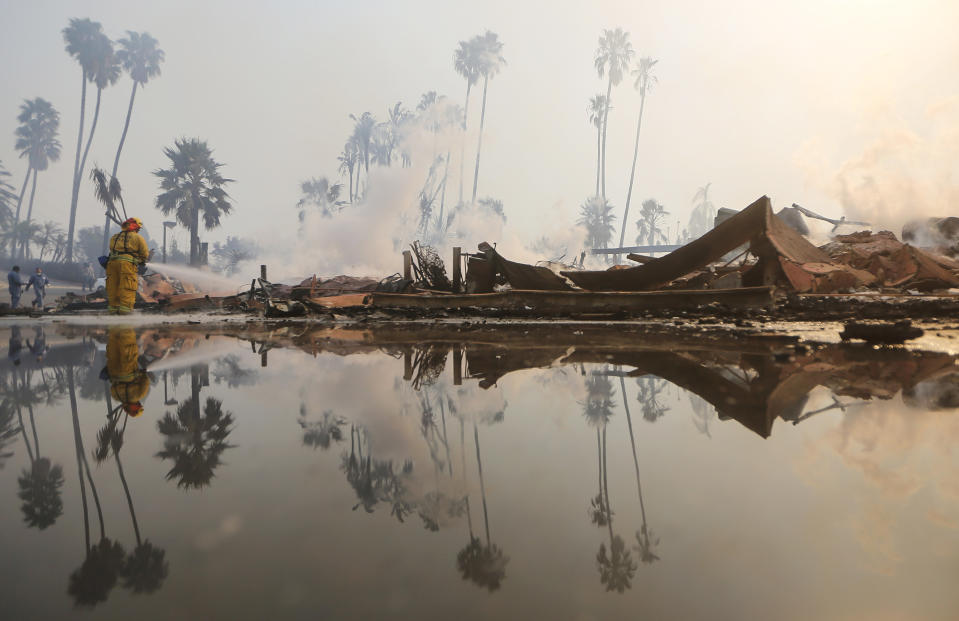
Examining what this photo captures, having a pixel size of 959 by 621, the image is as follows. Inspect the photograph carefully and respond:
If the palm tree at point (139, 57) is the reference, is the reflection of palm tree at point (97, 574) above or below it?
below

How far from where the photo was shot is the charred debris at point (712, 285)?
7680 mm

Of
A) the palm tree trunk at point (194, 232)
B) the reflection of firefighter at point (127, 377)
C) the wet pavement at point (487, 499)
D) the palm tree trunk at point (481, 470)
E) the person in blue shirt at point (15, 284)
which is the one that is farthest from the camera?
the palm tree trunk at point (194, 232)

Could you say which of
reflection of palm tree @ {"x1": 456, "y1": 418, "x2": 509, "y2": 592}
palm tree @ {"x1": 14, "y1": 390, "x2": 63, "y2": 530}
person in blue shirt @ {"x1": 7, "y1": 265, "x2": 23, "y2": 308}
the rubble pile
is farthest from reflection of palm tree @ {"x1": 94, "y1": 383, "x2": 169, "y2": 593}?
person in blue shirt @ {"x1": 7, "y1": 265, "x2": 23, "y2": 308}

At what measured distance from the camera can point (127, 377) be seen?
3.33 m

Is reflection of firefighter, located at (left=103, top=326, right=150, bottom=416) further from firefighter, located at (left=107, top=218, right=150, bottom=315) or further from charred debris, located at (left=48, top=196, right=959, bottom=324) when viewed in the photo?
firefighter, located at (left=107, top=218, right=150, bottom=315)

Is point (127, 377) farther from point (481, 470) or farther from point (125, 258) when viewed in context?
point (125, 258)

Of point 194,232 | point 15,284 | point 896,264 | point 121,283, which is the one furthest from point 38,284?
point 896,264

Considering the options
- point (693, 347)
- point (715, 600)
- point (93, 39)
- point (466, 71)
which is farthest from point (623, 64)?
point (715, 600)

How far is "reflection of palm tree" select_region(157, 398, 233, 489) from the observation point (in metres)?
1.53

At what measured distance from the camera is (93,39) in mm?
46562

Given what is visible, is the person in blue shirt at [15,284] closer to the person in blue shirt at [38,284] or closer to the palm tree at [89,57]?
the person in blue shirt at [38,284]

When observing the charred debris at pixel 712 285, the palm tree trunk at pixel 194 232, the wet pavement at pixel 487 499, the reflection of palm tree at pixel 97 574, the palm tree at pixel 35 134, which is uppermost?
the palm tree at pixel 35 134

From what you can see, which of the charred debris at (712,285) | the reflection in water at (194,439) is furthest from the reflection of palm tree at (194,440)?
the charred debris at (712,285)

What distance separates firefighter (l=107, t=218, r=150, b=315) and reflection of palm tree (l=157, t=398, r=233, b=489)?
366 inches
